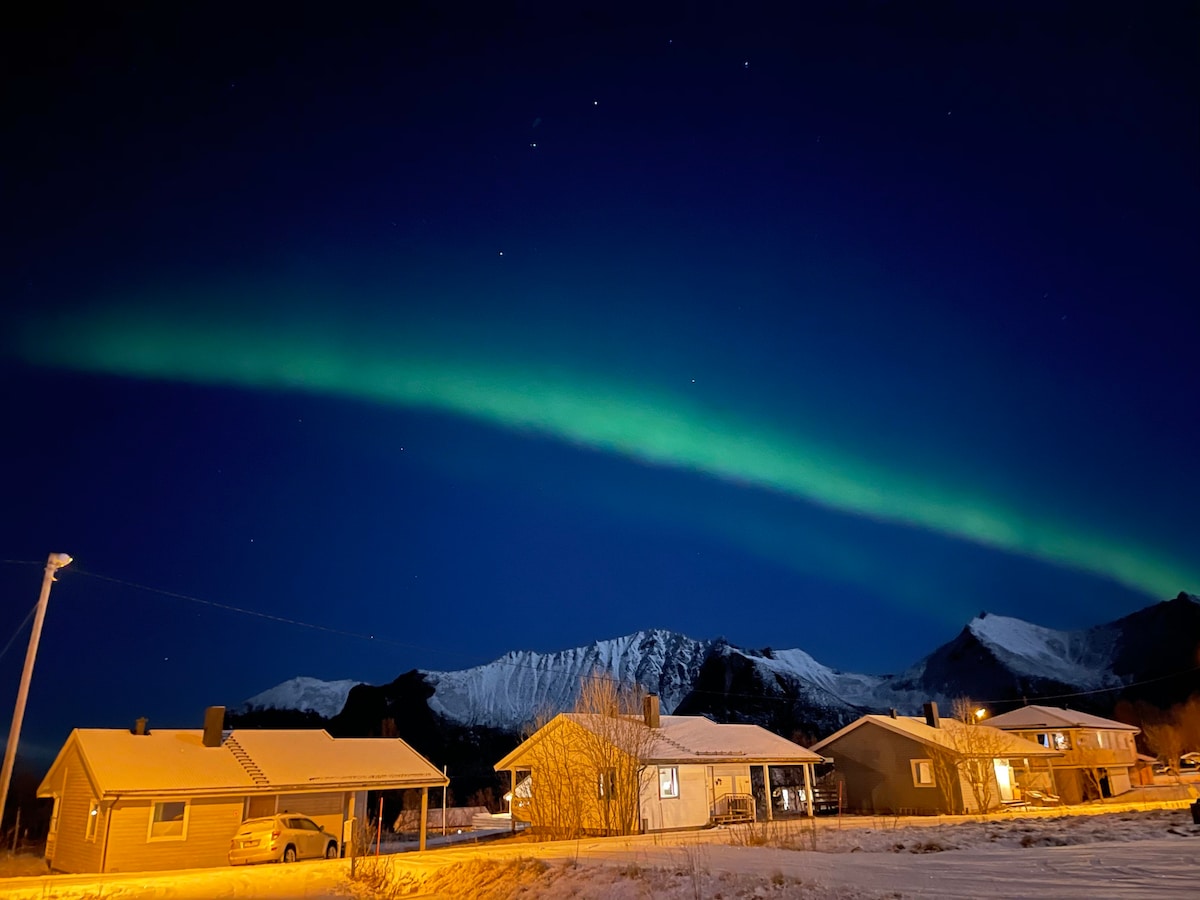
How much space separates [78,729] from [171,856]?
23.7ft

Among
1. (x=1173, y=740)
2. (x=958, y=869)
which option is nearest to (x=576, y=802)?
(x=958, y=869)

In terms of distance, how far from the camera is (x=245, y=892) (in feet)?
56.3

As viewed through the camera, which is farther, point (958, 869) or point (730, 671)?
point (730, 671)

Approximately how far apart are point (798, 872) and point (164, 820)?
24.1 metres

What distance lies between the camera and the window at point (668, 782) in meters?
36.9

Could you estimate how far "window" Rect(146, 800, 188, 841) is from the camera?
2866cm

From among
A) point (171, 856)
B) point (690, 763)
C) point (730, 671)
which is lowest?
point (171, 856)

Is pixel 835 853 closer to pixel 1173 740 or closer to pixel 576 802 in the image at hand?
pixel 576 802

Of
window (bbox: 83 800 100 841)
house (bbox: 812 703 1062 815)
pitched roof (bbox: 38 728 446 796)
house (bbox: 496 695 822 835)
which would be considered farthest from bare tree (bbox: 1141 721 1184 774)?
window (bbox: 83 800 100 841)

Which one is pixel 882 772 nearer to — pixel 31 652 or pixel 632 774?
pixel 632 774

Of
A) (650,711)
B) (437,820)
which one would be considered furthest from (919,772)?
(437,820)

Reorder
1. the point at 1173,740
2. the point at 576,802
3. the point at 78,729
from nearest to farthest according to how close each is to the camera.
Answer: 1. the point at 78,729
2. the point at 576,802
3. the point at 1173,740

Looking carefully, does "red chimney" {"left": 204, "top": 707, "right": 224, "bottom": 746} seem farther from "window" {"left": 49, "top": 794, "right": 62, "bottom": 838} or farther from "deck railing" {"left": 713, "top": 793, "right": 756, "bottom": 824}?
"deck railing" {"left": 713, "top": 793, "right": 756, "bottom": 824}

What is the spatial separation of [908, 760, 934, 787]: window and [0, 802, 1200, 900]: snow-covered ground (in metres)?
24.7
